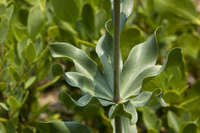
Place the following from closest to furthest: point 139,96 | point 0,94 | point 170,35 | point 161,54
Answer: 1. point 139,96
2. point 0,94
3. point 161,54
4. point 170,35

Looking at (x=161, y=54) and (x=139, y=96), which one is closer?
(x=139, y=96)

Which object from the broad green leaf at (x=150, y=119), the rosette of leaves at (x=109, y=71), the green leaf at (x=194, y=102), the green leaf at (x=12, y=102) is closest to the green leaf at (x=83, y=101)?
the rosette of leaves at (x=109, y=71)

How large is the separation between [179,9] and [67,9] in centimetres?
51

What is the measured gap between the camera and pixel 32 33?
1.02 m

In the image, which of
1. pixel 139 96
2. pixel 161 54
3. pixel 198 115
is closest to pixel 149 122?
pixel 198 115

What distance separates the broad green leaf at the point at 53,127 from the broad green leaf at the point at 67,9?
0.39m

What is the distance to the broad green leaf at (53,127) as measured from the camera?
0.75 metres

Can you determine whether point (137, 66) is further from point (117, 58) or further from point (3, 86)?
point (3, 86)

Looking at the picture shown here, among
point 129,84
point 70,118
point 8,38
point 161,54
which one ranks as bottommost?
point 70,118

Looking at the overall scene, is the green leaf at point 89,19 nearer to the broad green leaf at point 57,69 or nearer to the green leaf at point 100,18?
the green leaf at point 100,18

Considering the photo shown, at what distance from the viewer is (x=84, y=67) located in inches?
31.1

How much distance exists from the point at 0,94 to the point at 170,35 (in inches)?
30.1

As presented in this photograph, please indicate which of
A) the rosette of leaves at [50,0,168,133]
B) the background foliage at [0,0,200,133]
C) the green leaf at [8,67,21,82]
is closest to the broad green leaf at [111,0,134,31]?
the rosette of leaves at [50,0,168,133]

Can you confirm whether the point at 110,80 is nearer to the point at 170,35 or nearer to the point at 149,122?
the point at 149,122
